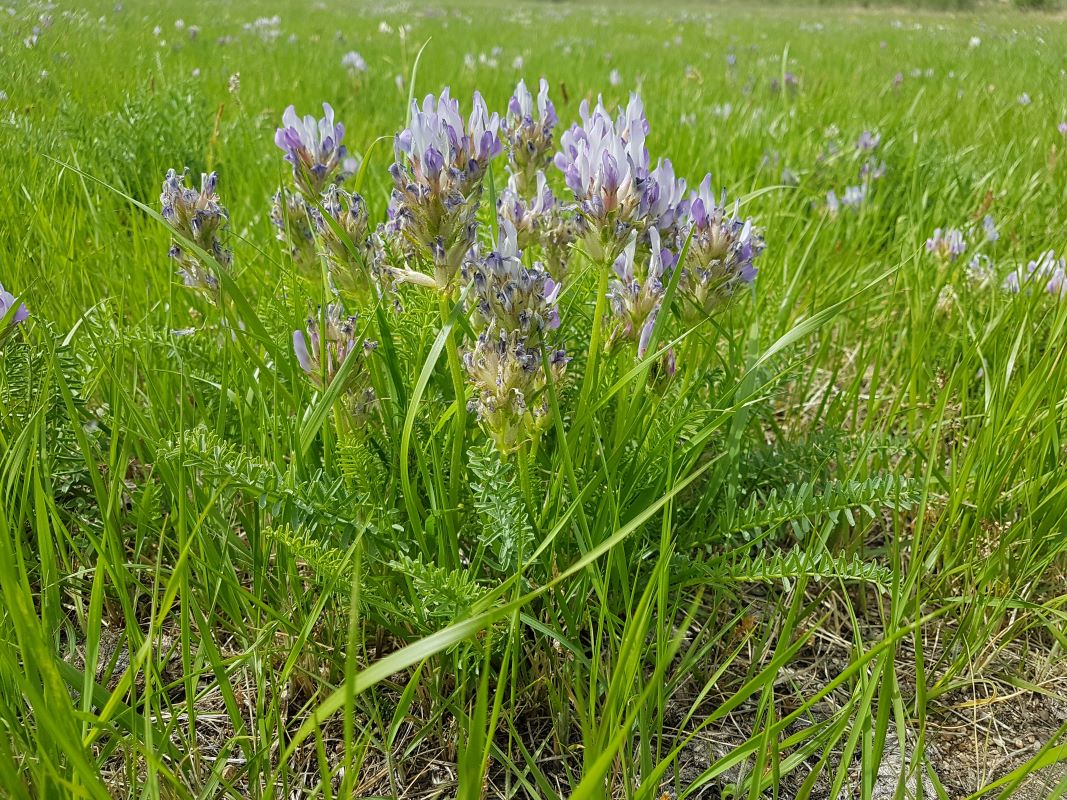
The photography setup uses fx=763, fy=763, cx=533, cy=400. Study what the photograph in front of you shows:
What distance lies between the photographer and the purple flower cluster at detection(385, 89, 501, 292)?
1.20 m

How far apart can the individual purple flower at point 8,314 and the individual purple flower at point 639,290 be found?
3.41 ft

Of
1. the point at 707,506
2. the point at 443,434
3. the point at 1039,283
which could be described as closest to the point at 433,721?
the point at 443,434

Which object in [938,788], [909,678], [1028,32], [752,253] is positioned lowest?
[909,678]

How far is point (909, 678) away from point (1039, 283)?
1.26 meters

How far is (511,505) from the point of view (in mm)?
1247

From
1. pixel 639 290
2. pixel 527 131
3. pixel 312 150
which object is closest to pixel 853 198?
pixel 527 131

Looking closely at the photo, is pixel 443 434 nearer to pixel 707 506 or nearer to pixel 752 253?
pixel 707 506

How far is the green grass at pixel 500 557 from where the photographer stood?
3.51 feet

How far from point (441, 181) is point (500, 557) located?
2.02 ft

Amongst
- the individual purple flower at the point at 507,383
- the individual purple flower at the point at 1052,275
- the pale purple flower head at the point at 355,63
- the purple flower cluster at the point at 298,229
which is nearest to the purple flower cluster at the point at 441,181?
the individual purple flower at the point at 507,383

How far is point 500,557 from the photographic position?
50.0 inches

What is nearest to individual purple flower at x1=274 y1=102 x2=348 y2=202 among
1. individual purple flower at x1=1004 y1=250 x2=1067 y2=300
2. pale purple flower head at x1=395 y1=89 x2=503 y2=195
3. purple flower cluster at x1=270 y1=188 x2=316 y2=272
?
purple flower cluster at x1=270 y1=188 x2=316 y2=272

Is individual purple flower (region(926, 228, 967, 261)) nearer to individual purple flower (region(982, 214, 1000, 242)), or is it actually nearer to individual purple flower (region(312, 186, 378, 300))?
individual purple flower (region(982, 214, 1000, 242))

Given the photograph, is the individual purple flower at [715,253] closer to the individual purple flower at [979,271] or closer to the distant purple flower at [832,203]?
the individual purple flower at [979,271]
